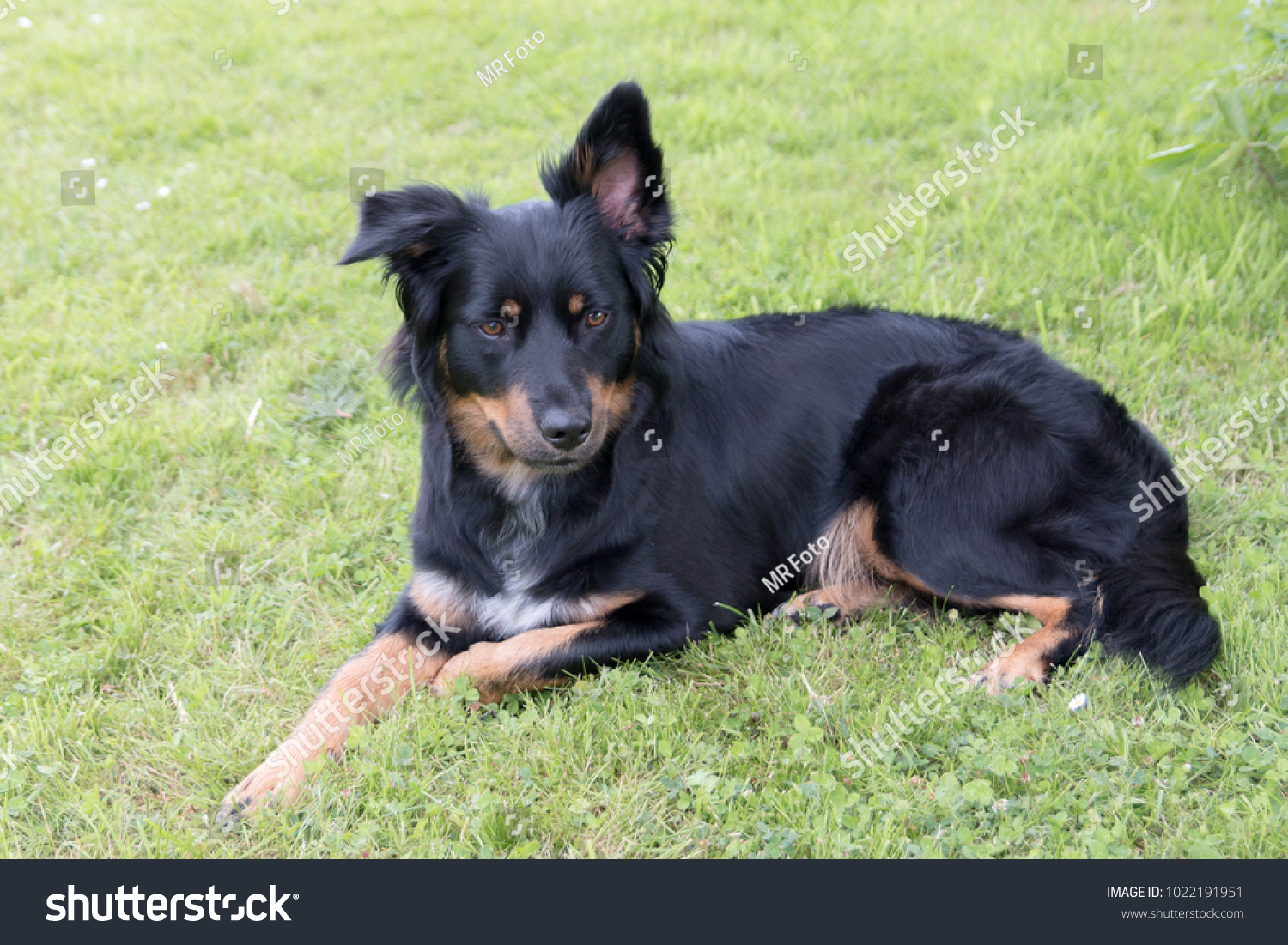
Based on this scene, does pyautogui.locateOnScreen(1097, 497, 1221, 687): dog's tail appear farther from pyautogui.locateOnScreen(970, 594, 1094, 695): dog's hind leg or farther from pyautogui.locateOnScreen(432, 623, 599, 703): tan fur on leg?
pyautogui.locateOnScreen(432, 623, 599, 703): tan fur on leg

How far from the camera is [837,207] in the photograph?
645 cm

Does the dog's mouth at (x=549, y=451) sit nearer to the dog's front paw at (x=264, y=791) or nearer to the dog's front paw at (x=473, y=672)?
the dog's front paw at (x=473, y=672)

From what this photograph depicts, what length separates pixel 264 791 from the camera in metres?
3.08

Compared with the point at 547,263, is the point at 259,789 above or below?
below

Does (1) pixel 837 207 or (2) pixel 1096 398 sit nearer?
(2) pixel 1096 398

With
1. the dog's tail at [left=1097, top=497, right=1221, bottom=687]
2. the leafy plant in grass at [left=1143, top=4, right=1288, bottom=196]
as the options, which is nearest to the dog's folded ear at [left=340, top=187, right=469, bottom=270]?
the dog's tail at [left=1097, top=497, right=1221, bottom=687]

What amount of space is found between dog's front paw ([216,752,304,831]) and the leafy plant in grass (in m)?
4.68

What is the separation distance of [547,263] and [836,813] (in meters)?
1.93

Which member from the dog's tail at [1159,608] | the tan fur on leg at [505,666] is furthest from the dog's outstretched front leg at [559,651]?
the dog's tail at [1159,608]

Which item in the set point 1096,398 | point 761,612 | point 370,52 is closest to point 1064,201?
point 1096,398

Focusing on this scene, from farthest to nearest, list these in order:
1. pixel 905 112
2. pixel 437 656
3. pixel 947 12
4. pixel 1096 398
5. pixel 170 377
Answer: pixel 947 12 → pixel 905 112 → pixel 170 377 → pixel 1096 398 → pixel 437 656

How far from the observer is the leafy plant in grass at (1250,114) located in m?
4.82

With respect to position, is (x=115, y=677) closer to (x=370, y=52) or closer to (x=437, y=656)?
(x=437, y=656)

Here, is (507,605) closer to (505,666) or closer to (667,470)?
(505,666)
